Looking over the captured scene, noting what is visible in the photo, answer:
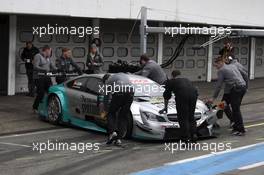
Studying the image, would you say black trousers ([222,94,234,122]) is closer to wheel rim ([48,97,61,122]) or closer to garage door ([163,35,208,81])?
wheel rim ([48,97,61,122])

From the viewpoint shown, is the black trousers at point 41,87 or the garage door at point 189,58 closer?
the black trousers at point 41,87

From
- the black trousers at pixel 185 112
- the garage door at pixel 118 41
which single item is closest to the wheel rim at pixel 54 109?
the black trousers at pixel 185 112

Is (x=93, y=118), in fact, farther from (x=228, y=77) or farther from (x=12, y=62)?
(x=12, y=62)

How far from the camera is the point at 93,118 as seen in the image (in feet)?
39.2

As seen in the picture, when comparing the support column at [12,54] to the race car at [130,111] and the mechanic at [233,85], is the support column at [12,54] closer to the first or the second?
the race car at [130,111]

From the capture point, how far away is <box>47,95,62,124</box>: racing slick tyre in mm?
12849

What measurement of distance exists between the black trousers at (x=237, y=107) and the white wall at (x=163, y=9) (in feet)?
25.4

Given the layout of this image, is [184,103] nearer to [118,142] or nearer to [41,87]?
[118,142]

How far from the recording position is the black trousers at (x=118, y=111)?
34.9 feet

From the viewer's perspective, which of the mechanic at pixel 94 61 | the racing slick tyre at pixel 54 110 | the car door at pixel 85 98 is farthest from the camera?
the mechanic at pixel 94 61

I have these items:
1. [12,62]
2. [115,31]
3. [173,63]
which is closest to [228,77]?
[12,62]

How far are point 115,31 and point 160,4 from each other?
2082 millimetres

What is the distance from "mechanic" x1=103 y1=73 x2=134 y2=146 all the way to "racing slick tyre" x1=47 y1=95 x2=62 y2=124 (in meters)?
2.33

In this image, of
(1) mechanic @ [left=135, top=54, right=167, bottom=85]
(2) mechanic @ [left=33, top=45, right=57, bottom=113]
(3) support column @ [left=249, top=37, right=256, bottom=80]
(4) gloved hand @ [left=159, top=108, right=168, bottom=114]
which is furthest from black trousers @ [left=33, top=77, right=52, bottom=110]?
(3) support column @ [left=249, top=37, right=256, bottom=80]
